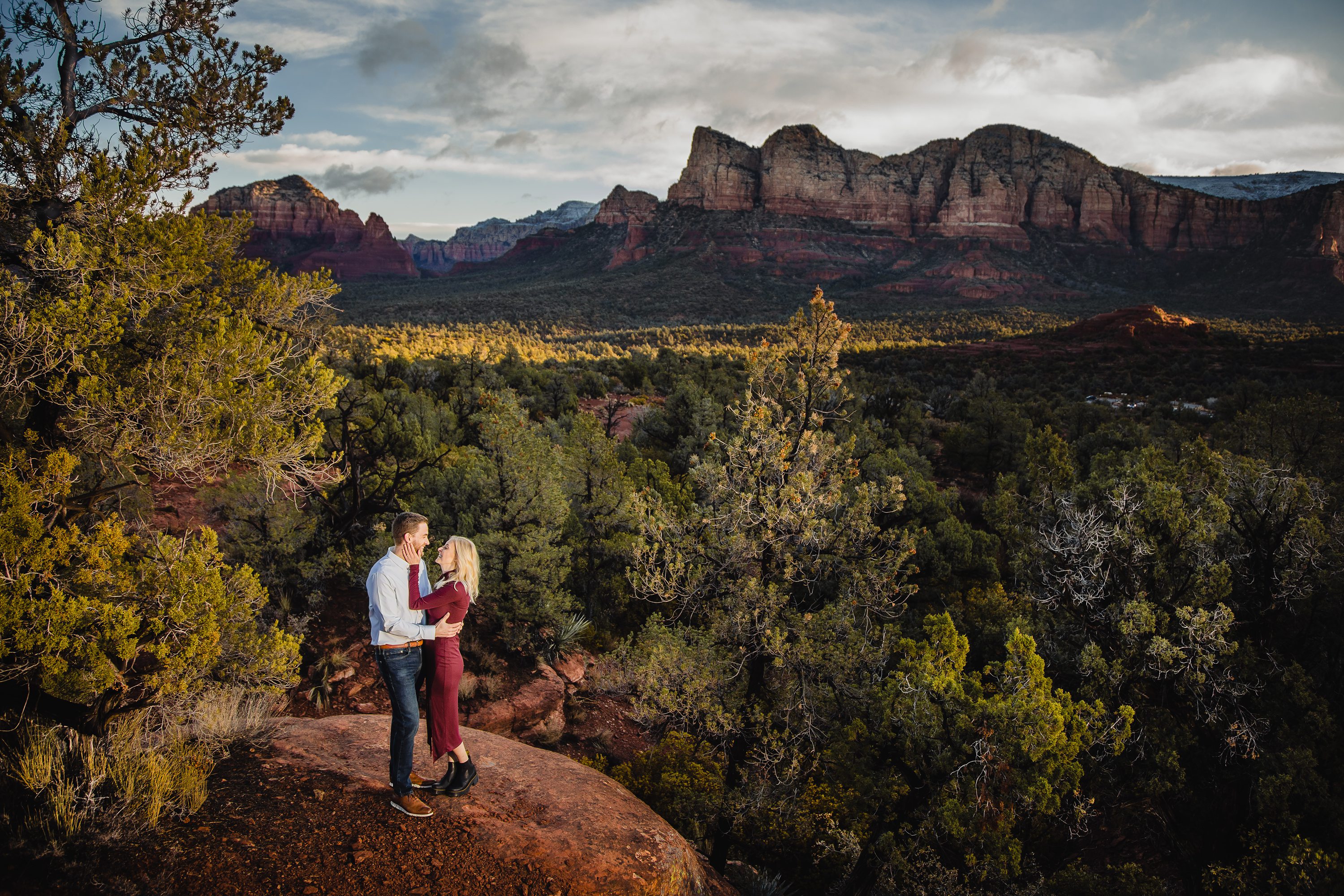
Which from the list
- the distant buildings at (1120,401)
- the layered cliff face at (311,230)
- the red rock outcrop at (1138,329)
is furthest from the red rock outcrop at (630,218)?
the distant buildings at (1120,401)

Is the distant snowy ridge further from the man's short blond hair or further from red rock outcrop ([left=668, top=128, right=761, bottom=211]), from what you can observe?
the man's short blond hair

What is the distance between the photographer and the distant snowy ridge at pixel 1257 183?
139 meters

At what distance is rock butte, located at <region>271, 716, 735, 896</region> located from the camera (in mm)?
4172

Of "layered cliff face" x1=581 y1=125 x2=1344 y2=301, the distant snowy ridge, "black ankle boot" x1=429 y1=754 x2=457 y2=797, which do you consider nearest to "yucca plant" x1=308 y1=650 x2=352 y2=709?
"black ankle boot" x1=429 y1=754 x2=457 y2=797

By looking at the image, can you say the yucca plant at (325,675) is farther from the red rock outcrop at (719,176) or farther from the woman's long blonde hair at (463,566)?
the red rock outcrop at (719,176)

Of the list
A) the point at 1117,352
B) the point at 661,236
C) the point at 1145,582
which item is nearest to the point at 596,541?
the point at 1145,582

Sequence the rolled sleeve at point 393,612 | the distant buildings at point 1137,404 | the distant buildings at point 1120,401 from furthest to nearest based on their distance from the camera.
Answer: the distant buildings at point 1120,401 → the distant buildings at point 1137,404 → the rolled sleeve at point 393,612

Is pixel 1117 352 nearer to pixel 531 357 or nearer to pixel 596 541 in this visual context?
pixel 531 357

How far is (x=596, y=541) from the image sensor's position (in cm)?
1260

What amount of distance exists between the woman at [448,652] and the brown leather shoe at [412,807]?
25 cm

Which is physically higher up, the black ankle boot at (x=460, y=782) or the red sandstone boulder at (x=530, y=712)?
the black ankle boot at (x=460, y=782)

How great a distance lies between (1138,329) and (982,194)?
73.1m

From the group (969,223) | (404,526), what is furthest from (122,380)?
(969,223)

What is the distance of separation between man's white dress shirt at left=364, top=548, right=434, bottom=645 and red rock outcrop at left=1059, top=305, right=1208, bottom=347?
169 ft
